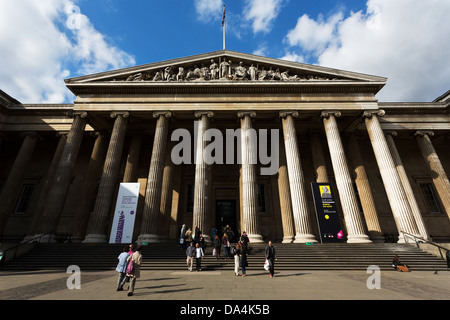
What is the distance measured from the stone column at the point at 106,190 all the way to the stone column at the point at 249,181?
9.13 metres

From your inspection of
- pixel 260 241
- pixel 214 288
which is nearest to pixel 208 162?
pixel 260 241

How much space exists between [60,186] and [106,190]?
323cm

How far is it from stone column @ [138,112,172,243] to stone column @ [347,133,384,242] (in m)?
15.4

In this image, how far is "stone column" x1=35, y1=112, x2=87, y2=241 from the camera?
14109 mm

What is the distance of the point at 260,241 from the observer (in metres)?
13.3

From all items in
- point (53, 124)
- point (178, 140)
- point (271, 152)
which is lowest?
point (271, 152)

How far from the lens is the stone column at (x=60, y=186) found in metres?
14.1

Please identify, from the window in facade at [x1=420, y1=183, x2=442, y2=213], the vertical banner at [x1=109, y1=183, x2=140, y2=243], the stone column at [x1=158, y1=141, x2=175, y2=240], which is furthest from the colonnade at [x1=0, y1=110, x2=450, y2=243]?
the window in facade at [x1=420, y1=183, x2=442, y2=213]

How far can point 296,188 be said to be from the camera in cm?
1505

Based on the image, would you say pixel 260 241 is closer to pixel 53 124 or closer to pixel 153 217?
pixel 153 217

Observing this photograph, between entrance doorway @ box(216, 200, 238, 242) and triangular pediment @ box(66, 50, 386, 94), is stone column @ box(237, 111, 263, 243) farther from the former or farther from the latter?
entrance doorway @ box(216, 200, 238, 242)

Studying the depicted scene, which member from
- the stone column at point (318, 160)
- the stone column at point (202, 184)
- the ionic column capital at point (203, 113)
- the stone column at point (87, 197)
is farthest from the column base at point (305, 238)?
the stone column at point (87, 197)

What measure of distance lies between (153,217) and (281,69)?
15597 millimetres

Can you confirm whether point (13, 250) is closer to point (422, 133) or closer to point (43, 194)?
point (43, 194)
